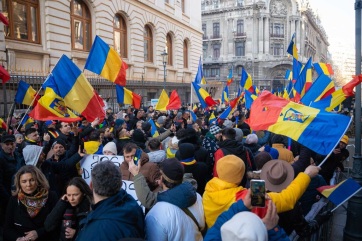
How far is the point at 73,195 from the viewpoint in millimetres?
3086

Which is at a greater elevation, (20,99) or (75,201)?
(20,99)

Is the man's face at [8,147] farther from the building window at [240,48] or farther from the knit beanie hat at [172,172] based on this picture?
the building window at [240,48]

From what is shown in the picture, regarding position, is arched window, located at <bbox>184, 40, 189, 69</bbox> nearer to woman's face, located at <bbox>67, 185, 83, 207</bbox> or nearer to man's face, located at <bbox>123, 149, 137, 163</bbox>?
man's face, located at <bbox>123, 149, 137, 163</bbox>

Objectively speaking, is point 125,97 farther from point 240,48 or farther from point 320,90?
point 240,48

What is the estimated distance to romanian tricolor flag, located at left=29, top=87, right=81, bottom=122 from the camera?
608 cm

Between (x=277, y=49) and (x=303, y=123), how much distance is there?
59670 millimetres

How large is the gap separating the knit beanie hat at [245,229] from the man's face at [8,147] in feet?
12.3

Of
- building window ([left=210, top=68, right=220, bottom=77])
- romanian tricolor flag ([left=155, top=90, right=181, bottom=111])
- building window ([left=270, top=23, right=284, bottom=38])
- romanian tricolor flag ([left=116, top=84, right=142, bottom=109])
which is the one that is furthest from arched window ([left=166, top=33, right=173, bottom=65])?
building window ([left=270, top=23, right=284, bottom=38])

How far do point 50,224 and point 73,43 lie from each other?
1536cm

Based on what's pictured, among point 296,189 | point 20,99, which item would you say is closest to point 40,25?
point 20,99

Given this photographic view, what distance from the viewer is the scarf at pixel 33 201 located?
129 inches

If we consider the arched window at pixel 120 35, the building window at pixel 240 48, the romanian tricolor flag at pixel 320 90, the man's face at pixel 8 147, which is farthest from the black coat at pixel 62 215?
the building window at pixel 240 48

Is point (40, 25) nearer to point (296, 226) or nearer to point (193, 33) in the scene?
point (296, 226)

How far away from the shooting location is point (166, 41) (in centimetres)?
2625
